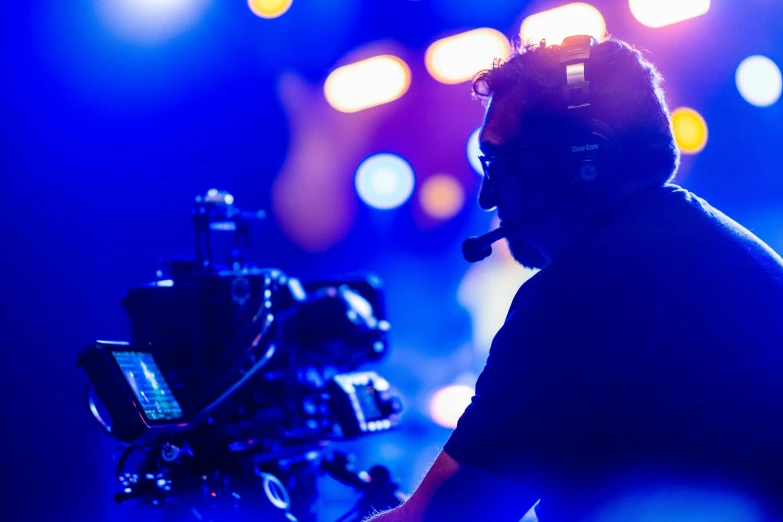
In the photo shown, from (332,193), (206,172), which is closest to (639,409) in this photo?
(206,172)

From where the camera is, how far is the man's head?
1.21m

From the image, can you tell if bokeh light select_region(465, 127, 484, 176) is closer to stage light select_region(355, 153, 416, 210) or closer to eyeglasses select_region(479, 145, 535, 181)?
stage light select_region(355, 153, 416, 210)

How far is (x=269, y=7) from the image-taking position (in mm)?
4266

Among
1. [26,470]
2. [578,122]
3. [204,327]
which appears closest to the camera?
[578,122]

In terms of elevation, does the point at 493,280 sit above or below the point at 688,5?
below

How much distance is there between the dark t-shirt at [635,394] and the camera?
3.19 feet

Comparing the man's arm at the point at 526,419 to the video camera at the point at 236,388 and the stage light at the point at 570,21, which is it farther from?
the stage light at the point at 570,21

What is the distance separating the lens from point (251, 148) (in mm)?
4215

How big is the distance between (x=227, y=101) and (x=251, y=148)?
294mm

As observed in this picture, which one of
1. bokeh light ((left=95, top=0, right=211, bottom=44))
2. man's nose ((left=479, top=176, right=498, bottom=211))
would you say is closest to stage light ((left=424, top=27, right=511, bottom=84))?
bokeh light ((left=95, top=0, right=211, bottom=44))

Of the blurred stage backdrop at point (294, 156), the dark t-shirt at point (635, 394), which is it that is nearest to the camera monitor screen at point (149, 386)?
the dark t-shirt at point (635, 394)

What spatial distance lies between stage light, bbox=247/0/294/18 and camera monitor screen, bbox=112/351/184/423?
9.16 ft

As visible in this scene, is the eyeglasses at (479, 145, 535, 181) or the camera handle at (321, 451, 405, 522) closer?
the eyeglasses at (479, 145, 535, 181)

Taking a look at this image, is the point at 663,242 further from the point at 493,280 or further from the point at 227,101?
the point at 493,280
